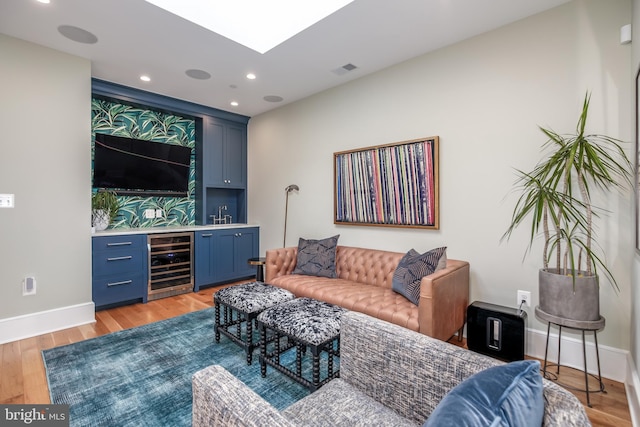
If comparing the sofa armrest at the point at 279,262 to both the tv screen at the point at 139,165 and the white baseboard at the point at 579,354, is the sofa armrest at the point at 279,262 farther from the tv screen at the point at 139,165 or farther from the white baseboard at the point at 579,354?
the white baseboard at the point at 579,354

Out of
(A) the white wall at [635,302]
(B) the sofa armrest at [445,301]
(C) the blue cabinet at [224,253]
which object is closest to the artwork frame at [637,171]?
(A) the white wall at [635,302]

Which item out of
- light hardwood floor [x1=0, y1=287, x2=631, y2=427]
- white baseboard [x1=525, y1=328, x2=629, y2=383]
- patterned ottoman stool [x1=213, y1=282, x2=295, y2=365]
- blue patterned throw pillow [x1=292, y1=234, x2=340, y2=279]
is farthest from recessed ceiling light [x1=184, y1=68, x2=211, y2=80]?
white baseboard [x1=525, y1=328, x2=629, y2=383]

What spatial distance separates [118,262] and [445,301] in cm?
356

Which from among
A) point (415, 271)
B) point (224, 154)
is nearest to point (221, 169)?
point (224, 154)

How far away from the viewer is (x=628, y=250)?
2.10 m

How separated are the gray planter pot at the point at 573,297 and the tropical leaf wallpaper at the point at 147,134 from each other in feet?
15.2

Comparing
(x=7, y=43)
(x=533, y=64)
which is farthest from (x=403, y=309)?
(x=7, y=43)

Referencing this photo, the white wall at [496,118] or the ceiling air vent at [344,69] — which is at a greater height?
→ the ceiling air vent at [344,69]

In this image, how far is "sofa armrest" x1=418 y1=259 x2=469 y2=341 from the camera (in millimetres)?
2125

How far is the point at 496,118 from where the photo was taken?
103 inches

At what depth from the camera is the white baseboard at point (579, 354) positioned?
2.12 metres

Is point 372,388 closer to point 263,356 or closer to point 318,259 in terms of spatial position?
point 263,356

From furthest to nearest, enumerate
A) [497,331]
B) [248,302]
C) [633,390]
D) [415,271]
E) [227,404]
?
[415,271]
[248,302]
[497,331]
[633,390]
[227,404]

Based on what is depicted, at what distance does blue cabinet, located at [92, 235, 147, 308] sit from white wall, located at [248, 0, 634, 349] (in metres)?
2.42
